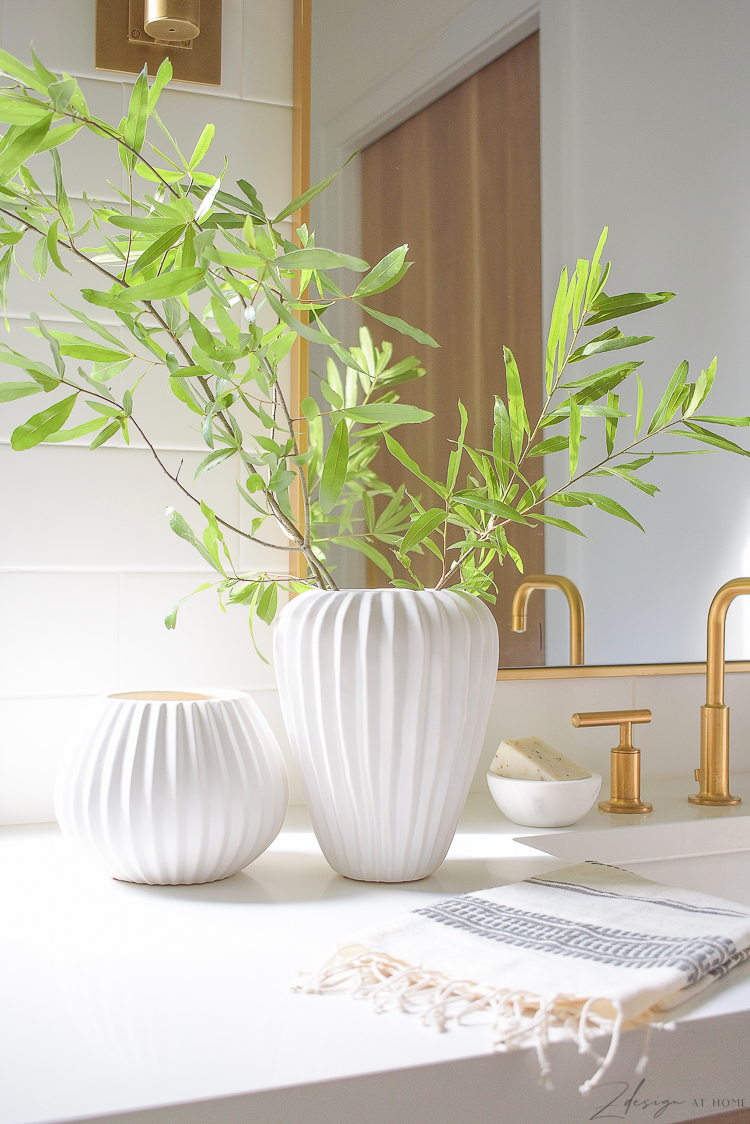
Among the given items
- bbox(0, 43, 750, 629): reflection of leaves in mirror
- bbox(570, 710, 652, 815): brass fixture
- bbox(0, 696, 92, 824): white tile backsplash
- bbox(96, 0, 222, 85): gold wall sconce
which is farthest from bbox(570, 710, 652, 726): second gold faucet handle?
bbox(96, 0, 222, 85): gold wall sconce

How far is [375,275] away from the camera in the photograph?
77 cm

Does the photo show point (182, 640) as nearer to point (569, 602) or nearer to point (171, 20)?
point (569, 602)

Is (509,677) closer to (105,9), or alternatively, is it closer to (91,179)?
(91,179)

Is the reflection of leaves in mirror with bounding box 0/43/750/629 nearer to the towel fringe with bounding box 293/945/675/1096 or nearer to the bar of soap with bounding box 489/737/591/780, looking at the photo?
the bar of soap with bounding box 489/737/591/780

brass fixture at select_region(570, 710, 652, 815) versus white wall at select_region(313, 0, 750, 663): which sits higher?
white wall at select_region(313, 0, 750, 663)

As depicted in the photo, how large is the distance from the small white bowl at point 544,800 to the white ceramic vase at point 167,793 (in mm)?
352

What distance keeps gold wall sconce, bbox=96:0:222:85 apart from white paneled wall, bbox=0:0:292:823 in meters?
0.02

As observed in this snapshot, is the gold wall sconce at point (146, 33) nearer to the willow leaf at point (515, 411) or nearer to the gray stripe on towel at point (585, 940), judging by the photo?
the willow leaf at point (515, 411)

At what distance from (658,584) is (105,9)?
3.45 ft

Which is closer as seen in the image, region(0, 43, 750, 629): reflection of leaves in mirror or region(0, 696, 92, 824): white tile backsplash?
region(0, 43, 750, 629): reflection of leaves in mirror

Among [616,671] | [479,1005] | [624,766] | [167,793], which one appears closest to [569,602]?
[616,671]

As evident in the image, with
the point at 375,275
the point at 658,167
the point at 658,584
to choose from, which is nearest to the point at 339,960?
the point at 375,275

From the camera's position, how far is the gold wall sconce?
3.59ft

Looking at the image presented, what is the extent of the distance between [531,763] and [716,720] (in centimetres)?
32
